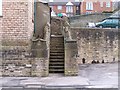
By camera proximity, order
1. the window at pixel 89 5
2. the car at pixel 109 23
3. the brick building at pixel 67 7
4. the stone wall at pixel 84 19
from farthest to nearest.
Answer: the brick building at pixel 67 7, the window at pixel 89 5, the stone wall at pixel 84 19, the car at pixel 109 23

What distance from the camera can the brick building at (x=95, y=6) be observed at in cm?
6856

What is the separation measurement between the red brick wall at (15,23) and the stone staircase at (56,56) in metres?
1.80

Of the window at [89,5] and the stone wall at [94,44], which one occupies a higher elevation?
the window at [89,5]

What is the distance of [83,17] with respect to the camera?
1416 inches

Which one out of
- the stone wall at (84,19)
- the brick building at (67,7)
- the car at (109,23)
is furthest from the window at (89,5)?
the car at (109,23)

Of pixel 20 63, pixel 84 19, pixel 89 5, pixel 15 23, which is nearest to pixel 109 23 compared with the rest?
pixel 84 19

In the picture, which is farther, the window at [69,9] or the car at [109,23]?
the window at [69,9]

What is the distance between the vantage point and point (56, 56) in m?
14.2

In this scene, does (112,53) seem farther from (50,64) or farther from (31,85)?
(31,85)

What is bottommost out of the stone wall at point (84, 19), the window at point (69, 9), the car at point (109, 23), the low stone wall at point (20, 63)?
the low stone wall at point (20, 63)

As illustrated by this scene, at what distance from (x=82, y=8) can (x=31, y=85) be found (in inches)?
2382

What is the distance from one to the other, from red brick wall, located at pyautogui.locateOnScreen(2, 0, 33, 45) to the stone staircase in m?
1.80

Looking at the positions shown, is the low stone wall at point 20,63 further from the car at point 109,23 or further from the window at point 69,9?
the window at point 69,9

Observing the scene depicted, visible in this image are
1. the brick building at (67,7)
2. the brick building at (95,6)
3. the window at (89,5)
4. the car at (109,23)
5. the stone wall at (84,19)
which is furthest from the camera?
the brick building at (67,7)
